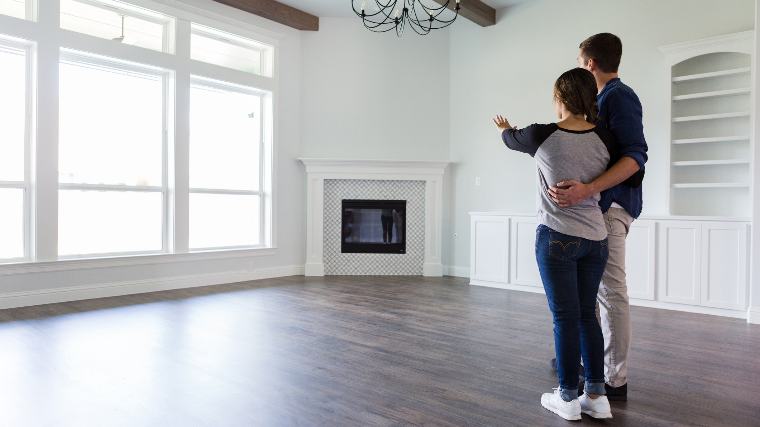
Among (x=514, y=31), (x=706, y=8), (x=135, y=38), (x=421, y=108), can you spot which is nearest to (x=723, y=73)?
(x=706, y=8)

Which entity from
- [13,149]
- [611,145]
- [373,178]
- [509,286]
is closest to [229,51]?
[373,178]

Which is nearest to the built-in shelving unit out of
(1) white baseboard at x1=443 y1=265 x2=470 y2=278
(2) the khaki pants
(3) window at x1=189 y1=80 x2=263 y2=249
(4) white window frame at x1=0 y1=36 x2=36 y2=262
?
(1) white baseboard at x1=443 y1=265 x2=470 y2=278

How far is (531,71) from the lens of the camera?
19.6 feet

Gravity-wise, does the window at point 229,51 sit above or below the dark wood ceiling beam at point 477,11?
below

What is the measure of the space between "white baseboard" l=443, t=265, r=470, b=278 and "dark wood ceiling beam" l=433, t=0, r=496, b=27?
299 centimetres

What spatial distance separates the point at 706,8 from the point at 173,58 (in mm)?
5130

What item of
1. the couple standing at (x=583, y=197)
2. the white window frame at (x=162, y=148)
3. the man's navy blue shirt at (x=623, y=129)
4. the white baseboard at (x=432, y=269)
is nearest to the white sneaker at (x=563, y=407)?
the couple standing at (x=583, y=197)

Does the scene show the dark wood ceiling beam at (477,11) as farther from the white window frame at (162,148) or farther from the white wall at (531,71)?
the white window frame at (162,148)

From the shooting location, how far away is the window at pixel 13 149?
432 centimetres

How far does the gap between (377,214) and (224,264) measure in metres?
2.00

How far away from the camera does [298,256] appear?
21.8 feet

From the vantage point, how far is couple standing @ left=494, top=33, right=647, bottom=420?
1828 mm

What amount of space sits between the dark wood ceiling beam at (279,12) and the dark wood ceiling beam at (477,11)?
1821 millimetres

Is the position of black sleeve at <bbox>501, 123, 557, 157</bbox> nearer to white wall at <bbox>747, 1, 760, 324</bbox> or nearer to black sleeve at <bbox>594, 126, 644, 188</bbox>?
black sleeve at <bbox>594, 126, 644, 188</bbox>
